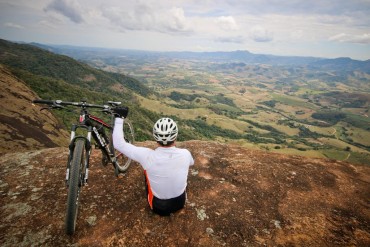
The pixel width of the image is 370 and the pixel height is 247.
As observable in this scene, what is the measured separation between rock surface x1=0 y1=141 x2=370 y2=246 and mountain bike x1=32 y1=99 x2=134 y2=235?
70 cm

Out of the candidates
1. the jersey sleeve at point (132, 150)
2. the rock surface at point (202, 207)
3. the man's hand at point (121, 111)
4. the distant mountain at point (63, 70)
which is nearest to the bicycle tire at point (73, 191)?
the rock surface at point (202, 207)

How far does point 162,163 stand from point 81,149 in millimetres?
1964

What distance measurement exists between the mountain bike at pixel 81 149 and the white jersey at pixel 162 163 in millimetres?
906

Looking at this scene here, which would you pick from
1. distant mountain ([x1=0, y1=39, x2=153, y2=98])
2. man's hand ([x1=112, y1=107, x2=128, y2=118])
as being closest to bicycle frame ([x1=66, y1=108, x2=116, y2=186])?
man's hand ([x1=112, y1=107, x2=128, y2=118])

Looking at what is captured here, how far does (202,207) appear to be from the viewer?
6918 millimetres

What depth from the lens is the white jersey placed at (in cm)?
542

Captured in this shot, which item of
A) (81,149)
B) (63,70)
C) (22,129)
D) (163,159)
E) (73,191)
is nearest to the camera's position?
(73,191)

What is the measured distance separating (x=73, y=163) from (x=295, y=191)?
7360 mm

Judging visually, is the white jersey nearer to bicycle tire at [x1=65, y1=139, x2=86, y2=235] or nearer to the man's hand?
bicycle tire at [x1=65, y1=139, x2=86, y2=235]

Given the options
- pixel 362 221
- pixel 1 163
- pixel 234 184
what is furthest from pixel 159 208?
pixel 1 163

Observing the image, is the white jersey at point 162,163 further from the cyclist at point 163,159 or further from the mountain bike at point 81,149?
the mountain bike at point 81,149

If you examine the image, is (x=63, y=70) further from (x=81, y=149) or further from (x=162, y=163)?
(x=162, y=163)

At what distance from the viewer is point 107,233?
5.62m

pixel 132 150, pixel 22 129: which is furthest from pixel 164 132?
pixel 22 129
